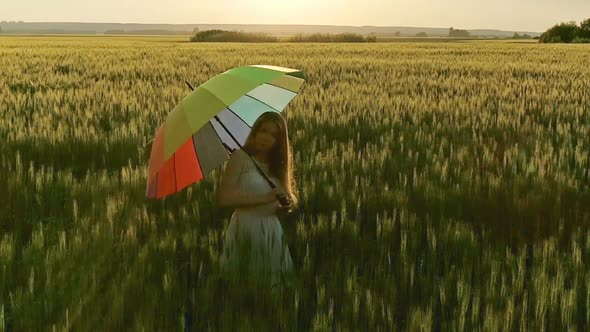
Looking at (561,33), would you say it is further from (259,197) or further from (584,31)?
(259,197)

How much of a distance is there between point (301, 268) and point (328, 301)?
324 millimetres

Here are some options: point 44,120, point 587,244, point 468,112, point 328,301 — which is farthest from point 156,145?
point 468,112

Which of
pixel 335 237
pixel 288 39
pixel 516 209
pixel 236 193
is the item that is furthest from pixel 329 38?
pixel 236 193

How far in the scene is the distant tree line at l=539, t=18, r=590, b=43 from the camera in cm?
6031

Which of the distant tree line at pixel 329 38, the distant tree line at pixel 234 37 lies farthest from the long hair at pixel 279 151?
the distant tree line at pixel 234 37

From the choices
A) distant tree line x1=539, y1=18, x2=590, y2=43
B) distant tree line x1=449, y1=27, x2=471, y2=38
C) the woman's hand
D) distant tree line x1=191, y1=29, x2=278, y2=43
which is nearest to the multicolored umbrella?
the woman's hand

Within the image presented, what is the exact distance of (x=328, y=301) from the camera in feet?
6.35

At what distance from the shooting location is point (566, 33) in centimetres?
6150

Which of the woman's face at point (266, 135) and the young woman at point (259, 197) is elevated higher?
the woman's face at point (266, 135)

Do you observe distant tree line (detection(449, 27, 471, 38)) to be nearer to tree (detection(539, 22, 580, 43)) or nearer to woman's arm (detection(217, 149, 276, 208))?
tree (detection(539, 22, 580, 43))

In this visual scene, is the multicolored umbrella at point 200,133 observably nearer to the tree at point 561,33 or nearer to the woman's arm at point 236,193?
the woman's arm at point 236,193

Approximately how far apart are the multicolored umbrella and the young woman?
135mm

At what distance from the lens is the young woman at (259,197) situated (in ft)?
7.25

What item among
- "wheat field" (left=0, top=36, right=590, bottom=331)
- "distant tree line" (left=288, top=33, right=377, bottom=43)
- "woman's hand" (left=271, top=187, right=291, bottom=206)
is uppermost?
"distant tree line" (left=288, top=33, right=377, bottom=43)
